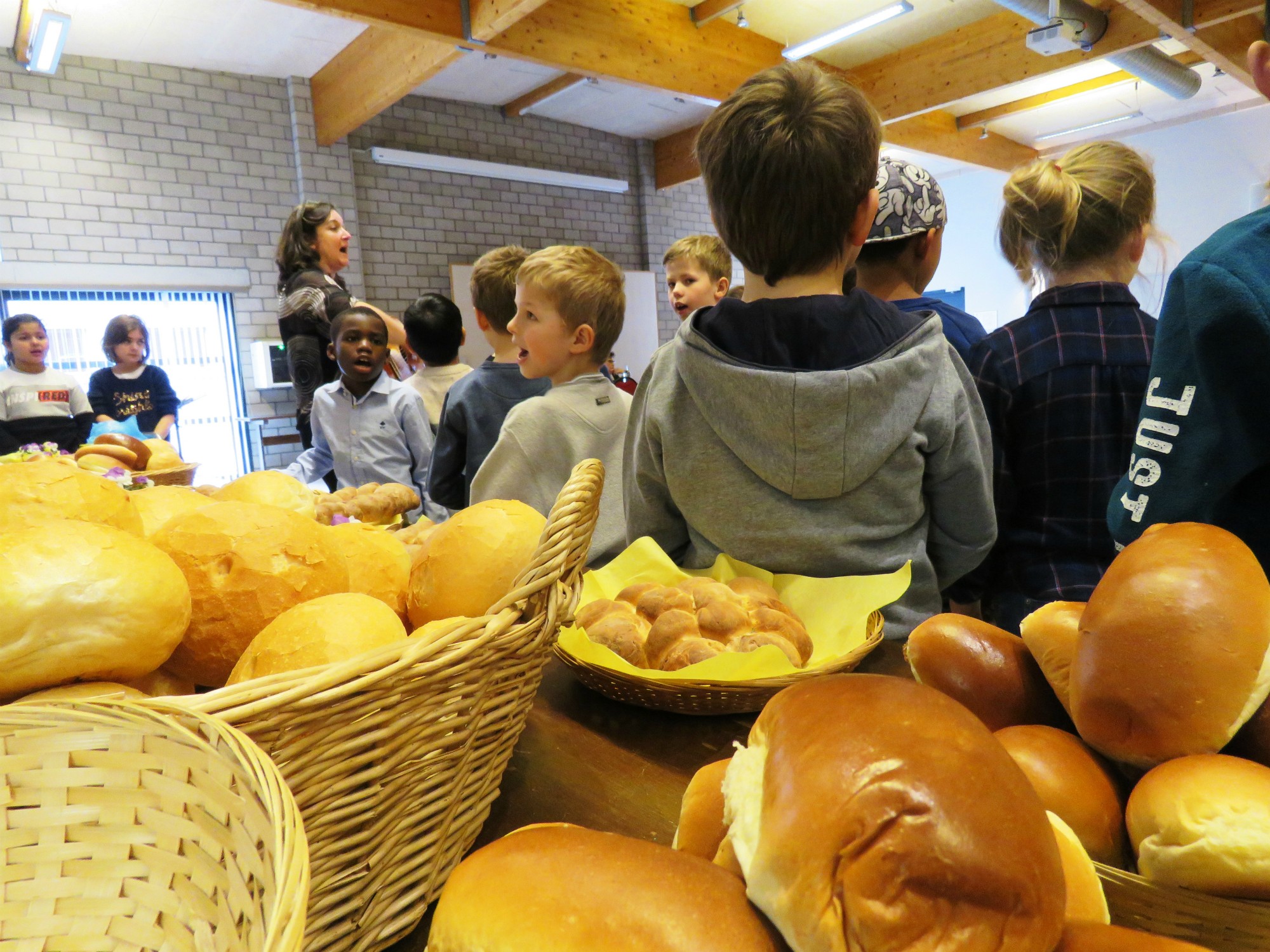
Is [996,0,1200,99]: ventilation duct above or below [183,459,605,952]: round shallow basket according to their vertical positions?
above

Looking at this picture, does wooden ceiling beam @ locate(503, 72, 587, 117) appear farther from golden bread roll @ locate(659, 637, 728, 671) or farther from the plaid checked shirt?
golden bread roll @ locate(659, 637, 728, 671)

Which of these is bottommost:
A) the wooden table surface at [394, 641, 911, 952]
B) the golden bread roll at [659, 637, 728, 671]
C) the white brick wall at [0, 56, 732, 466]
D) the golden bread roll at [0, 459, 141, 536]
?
the wooden table surface at [394, 641, 911, 952]

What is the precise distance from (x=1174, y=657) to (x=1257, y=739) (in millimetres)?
77

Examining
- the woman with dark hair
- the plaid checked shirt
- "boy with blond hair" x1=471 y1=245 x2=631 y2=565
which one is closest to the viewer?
A: the plaid checked shirt

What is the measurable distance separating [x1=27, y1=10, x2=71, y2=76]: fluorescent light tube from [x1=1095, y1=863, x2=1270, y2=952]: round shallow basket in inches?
248

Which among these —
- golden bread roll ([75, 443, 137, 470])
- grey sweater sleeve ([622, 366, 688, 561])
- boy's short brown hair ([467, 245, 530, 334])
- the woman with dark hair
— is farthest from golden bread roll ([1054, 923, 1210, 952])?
the woman with dark hair

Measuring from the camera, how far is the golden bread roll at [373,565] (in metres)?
0.84

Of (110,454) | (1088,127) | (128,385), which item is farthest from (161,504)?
(1088,127)

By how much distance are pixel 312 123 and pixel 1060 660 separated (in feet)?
26.4

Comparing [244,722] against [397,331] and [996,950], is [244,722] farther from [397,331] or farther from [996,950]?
[397,331]

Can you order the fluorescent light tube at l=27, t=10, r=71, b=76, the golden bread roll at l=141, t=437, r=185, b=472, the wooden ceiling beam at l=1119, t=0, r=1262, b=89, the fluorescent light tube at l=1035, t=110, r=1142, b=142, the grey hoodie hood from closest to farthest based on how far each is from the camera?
the grey hoodie hood < the golden bread roll at l=141, t=437, r=185, b=472 < the fluorescent light tube at l=27, t=10, r=71, b=76 < the wooden ceiling beam at l=1119, t=0, r=1262, b=89 < the fluorescent light tube at l=1035, t=110, r=1142, b=142

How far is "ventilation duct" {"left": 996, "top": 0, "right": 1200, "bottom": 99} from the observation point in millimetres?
5168

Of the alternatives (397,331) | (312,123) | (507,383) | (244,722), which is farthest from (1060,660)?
(312,123)

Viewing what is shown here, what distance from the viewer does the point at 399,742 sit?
1.88 ft
